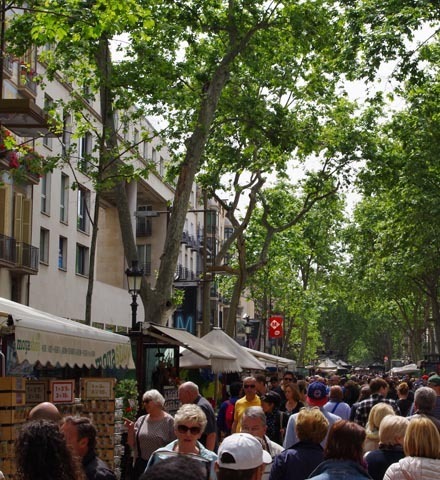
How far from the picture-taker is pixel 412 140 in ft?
95.8

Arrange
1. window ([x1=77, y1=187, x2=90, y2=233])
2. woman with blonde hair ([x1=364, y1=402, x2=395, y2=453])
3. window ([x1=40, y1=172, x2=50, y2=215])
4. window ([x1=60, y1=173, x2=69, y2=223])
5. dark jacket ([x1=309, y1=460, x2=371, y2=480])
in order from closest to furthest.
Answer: dark jacket ([x1=309, y1=460, x2=371, y2=480]) → woman with blonde hair ([x1=364, y1=402, x2=395, y2=453]) → window ([x1=40, y1=172, x2=50, y2=215]) → window ([x1=60, y1=173, x2=69, y2=223]) → window ([x1=77, y1=187, x2=90, y2=233])

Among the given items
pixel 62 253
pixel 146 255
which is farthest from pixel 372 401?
pixel 146 255

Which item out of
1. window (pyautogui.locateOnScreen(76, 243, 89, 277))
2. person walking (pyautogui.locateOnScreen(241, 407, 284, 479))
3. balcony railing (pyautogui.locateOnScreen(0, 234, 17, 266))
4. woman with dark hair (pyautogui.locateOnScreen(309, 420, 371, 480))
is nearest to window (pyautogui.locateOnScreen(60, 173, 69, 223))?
window (pyautogui.locateOnScreen(76, 243, 89, 277))

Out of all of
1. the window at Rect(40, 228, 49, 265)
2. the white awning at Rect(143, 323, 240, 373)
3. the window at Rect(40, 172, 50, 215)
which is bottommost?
the white awning at Rect(143, 323, 240, 373)

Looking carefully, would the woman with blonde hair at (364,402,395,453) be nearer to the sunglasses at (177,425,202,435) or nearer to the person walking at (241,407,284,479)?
the person walking at (241,407,284,479)

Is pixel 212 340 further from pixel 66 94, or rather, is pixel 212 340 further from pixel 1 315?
pixel 66 94

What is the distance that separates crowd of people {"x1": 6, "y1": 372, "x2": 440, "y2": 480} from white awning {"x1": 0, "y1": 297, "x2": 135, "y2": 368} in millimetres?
1049

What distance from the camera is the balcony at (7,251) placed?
109 feet

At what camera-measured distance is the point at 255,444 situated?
459 centimetres

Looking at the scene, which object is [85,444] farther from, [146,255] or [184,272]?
[184,272]

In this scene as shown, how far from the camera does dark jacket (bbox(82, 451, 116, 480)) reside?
601cm

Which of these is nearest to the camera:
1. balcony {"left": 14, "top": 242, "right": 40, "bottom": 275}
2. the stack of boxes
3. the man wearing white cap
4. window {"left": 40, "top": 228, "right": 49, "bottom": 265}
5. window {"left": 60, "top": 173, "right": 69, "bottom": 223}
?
the man wearing white cap

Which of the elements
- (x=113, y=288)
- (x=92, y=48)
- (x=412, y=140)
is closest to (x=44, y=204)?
(x=113, y=288)

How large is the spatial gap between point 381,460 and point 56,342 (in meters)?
4.00
